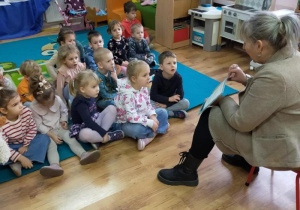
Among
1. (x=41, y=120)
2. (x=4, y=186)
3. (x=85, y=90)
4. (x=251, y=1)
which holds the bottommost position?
(x=4, y=186)

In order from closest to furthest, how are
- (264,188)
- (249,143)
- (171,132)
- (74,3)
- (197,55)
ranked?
(249,143)
(264,188)
(171,132)
(197,55)
(74,3)

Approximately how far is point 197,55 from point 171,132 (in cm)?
175

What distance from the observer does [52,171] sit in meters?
1.81

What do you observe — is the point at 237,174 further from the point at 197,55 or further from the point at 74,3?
the point at 74,3

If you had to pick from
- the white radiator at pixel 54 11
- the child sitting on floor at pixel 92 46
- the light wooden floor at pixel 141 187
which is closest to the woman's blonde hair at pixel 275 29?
the light wooden floor at pixel 141 187

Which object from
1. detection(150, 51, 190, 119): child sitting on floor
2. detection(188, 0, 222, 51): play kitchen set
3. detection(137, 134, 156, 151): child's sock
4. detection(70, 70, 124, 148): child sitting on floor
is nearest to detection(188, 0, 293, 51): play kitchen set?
detection(188, 0, 222, 51): play kitchen set

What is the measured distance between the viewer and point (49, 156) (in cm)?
197

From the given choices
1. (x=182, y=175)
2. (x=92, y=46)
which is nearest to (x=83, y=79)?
(x=182, y=175)

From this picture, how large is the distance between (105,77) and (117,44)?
81cm

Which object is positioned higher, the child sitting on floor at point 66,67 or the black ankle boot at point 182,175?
the child sitting on floor at point 66,67

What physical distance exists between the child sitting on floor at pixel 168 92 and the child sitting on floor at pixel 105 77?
0.36 metres

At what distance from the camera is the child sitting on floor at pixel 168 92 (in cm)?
238

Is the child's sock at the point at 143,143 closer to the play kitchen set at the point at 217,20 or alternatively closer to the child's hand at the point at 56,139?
the child's hand at the point at 56,139

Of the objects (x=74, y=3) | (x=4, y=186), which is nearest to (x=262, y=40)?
(x=4, y=186)
